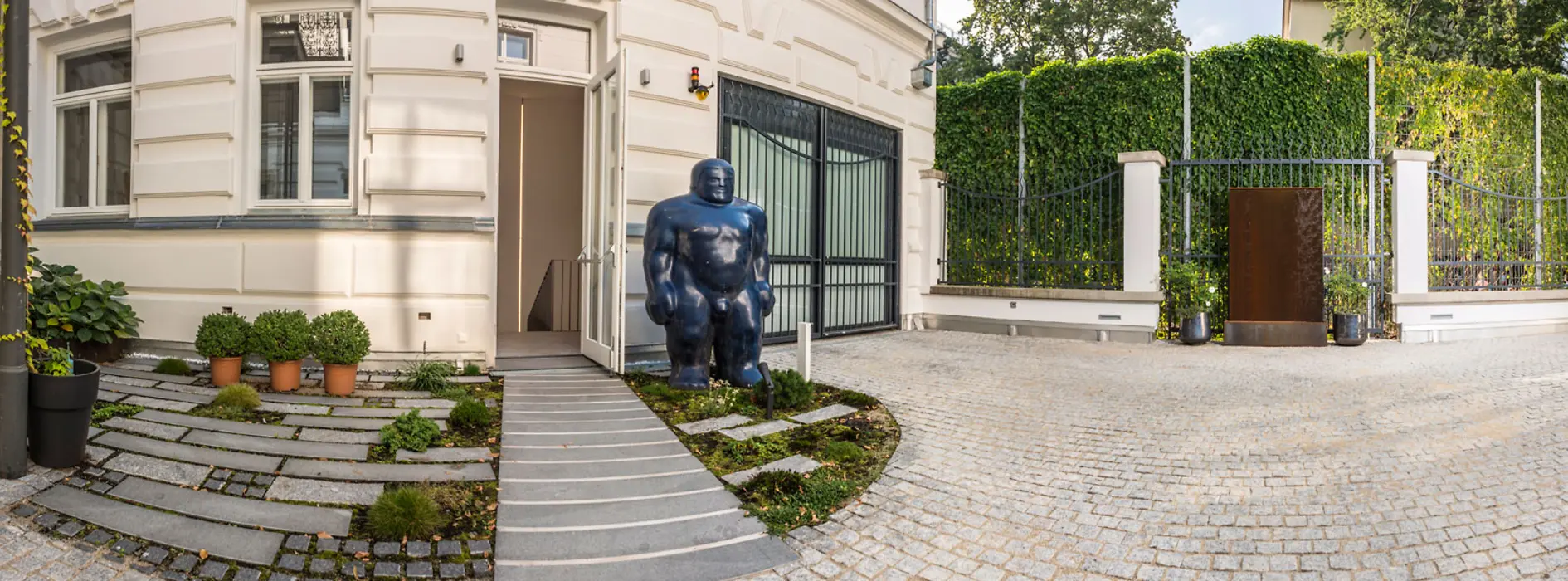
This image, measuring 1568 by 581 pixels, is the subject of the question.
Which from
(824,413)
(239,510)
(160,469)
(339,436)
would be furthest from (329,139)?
(824,413)

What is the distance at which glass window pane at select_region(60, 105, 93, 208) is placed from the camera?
317 inches

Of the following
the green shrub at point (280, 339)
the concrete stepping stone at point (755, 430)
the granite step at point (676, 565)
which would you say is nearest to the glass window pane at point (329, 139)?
the green shrub at point (280, 339)

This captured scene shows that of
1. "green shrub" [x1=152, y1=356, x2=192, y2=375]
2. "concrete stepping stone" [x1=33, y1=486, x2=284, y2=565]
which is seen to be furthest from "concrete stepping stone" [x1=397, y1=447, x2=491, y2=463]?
"green shrub" [x1=152, y1=356, x2=192, y2=375]

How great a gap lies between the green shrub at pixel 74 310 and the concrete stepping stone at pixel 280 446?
3.20 m

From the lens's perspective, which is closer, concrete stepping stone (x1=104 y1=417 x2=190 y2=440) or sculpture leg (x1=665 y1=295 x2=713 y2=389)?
concrete stepping stone (x1=104 y1=417 x2=190 y2=440)

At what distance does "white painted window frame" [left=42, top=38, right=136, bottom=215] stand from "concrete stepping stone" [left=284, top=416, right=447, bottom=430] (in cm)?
438

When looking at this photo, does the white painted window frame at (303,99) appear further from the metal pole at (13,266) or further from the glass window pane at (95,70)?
the metal pole at (13,266)

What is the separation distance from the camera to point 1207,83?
10789 millimetres

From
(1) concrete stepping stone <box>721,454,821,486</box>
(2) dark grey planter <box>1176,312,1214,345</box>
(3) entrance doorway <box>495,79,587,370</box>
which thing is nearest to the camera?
(1) concrete stepping stone <box>721,454,821,486</box>

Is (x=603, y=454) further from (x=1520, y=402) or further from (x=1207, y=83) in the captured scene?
(x=1207, y=83)

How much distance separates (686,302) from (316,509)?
299 centimetres

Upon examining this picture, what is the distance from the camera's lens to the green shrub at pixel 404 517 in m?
3.12

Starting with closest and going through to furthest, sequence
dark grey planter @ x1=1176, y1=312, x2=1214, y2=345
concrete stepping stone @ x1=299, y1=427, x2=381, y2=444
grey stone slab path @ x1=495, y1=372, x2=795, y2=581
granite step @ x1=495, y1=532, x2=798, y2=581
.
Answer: granite step @ x1=495, y1=532, x2=798, y2=581
grey stone slab path @ x1=495, y1=372, x2=795, y2=581
concrete stepping stone @ x1=299, y1=427, x2=381, y2=444
dark grey planter @ x1=1176, y1=312, x2=1214, y2=345

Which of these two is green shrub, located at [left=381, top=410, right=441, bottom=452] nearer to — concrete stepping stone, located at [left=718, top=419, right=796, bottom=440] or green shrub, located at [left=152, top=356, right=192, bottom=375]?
concrete stepping stone, located at [left=718, top=419, right=796, bottom=440]
